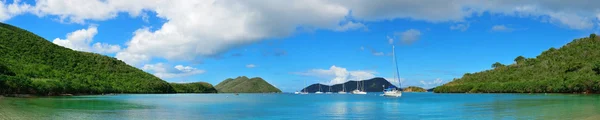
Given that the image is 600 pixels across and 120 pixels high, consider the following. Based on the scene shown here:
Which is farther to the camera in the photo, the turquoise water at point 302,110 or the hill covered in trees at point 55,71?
the hill covered in trees at point 55,71

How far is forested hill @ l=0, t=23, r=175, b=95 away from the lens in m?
89.3

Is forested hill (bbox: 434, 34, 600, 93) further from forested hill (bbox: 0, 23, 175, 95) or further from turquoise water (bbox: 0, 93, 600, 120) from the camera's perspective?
forested hill (bbox: 0, 23, 175, 95)

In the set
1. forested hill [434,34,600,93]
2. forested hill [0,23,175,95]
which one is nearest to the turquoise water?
forested hill [0,23,175,95]

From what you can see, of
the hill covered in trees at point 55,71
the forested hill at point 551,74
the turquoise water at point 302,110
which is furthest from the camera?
the forested hill at point 551,74

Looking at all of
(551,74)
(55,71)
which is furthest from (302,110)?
(551,74)

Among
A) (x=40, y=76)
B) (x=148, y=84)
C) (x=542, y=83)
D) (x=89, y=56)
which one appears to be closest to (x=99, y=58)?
(x=89, y=56)

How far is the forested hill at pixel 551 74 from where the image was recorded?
104 metres

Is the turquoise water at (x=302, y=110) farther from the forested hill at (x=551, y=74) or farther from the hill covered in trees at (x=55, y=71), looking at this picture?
the forested hill at (x=551, y=74)

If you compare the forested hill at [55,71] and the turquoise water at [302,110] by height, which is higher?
the forested hill at [55,71]

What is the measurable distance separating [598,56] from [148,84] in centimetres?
Answer: 14628

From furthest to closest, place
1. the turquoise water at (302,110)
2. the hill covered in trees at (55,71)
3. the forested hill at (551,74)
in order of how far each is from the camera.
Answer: the forested hill at (551,74), the hill covered in trees at (55,71), the turquoise water at (302,110)

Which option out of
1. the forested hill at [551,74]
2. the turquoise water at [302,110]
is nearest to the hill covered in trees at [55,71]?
the turquoise water at [302,110]

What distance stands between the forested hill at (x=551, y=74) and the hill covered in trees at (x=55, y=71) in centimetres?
11328

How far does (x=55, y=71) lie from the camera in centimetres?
11588
